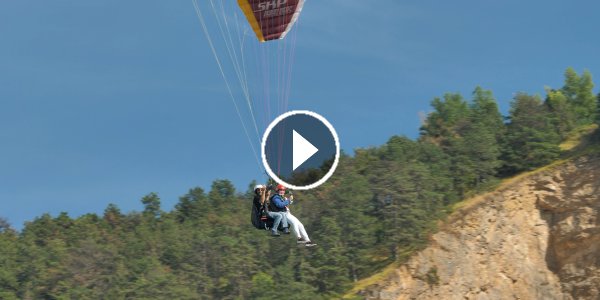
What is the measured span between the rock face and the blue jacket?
5023 centimetres

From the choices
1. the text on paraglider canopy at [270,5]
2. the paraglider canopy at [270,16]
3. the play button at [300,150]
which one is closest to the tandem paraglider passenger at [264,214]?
the play button at [300,150]

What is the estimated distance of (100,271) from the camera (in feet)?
315

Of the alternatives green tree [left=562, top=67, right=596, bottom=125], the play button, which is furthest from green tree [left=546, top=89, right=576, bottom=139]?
the play button

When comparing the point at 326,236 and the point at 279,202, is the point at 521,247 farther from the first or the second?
the point at 279,202

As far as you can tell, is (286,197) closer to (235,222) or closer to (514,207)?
(514,207)

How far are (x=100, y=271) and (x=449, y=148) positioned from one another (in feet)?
119

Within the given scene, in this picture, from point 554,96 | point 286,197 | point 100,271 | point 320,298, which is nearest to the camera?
point 286,197

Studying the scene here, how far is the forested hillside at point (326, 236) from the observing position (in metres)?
85.4

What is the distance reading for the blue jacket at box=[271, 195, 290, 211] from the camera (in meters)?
31.8

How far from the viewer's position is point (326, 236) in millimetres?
85000

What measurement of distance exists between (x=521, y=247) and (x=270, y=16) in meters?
56.5

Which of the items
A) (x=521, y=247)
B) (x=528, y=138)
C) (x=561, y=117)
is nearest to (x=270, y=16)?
(x=521, y=247)

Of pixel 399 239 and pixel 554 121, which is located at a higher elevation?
pixel 554 121

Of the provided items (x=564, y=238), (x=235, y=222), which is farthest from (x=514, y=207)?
(x=235, y=222)
